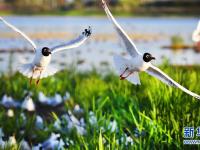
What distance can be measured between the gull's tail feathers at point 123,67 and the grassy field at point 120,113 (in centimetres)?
39

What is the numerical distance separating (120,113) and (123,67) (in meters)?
1.03

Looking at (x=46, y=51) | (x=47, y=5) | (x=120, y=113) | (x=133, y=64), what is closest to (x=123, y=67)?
(x=133, y=64)

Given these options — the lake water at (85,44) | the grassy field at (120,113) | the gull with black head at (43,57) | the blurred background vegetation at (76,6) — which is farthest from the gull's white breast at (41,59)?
the lake water at (85,44)

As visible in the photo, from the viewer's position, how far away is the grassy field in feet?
6.06

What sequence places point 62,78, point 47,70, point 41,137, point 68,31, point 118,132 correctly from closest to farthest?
point 47,70 → point 118,132 → point 41,137 → point 62,78 → point 68,31

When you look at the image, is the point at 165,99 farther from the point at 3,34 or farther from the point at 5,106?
the point at 3,34

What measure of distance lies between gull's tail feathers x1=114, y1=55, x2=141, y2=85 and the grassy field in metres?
0.39

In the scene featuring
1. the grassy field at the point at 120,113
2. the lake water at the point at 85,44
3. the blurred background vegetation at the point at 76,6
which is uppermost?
the blurred background vegetation at the point at 76,6

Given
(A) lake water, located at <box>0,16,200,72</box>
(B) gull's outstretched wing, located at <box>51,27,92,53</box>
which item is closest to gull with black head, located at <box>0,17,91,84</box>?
(B) gull's outstretched wing, located at <box>51,27,92,53</box>

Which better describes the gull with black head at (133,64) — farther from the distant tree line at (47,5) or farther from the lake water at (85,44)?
the lake water at (85,44)

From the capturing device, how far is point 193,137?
5.84ft

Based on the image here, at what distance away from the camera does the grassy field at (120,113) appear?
1.85 meters

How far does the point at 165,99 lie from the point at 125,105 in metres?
0.30

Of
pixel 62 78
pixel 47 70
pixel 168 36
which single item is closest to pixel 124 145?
pixel 47 70
